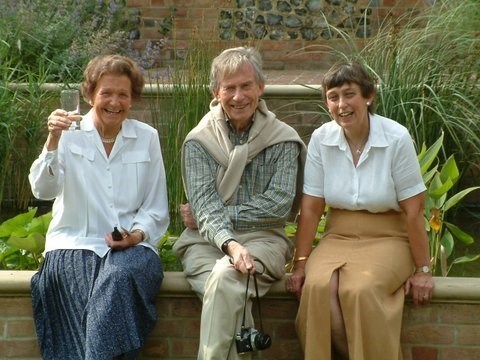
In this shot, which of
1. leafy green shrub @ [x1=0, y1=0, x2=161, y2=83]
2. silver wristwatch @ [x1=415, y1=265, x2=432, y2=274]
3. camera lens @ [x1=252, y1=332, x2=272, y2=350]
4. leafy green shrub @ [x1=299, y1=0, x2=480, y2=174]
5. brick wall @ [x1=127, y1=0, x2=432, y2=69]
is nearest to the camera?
camera lens @ [x1=252, y1=332, x2=272, y2=350]

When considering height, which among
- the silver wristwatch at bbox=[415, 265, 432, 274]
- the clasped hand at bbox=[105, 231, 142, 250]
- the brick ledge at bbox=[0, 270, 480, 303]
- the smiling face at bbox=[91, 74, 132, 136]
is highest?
the smiling face at bbox=[91, 74, 132, 136]

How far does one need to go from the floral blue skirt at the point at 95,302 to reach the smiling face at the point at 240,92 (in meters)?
0.72

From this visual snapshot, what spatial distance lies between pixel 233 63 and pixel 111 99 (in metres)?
0.56

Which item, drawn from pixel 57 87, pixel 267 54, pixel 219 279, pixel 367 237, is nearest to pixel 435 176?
pixel 367 237

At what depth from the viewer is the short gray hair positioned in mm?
5305

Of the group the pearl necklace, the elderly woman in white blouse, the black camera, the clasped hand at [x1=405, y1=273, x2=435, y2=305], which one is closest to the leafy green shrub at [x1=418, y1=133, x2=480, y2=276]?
the clasped hand at [x1=405, y1=273, x2=435, y2=305]

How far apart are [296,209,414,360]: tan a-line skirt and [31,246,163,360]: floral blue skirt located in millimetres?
684

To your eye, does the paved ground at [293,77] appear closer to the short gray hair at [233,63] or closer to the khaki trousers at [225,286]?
the short gray hair at [233,63]

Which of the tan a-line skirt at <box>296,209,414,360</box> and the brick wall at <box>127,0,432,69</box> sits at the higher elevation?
the brick wall at <box>127,0,432,69</box>

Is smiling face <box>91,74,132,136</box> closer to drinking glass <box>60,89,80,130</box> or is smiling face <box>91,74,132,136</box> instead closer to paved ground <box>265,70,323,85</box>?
drinking glass <box>60,89,80,130</box>

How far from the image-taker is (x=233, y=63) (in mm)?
5305

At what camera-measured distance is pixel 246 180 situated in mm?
5410

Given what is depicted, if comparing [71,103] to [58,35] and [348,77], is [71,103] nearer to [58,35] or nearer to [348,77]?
[348,77]

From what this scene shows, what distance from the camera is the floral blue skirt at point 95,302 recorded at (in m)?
5.08
